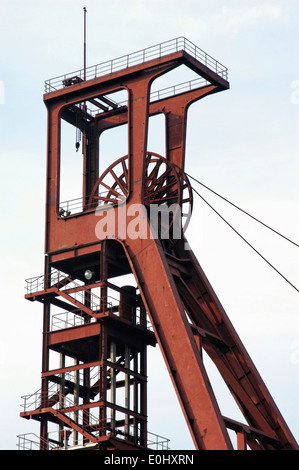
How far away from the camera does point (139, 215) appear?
53906 millimetres

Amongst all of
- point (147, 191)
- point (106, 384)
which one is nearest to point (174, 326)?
point (106, 384)

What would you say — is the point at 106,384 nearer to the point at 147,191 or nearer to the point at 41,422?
the point at 41,422

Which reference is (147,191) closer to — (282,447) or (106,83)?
(106,83)

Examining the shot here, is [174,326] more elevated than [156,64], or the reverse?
[156,64]

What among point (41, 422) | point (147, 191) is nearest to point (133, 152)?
point (147, 191)

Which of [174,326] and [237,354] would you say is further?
[237,354]

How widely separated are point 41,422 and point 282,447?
9368mm

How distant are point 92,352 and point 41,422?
3.50m

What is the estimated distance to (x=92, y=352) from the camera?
182 ft

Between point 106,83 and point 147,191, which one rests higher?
point 106,83

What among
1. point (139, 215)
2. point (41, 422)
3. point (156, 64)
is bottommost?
point (41, 422)
